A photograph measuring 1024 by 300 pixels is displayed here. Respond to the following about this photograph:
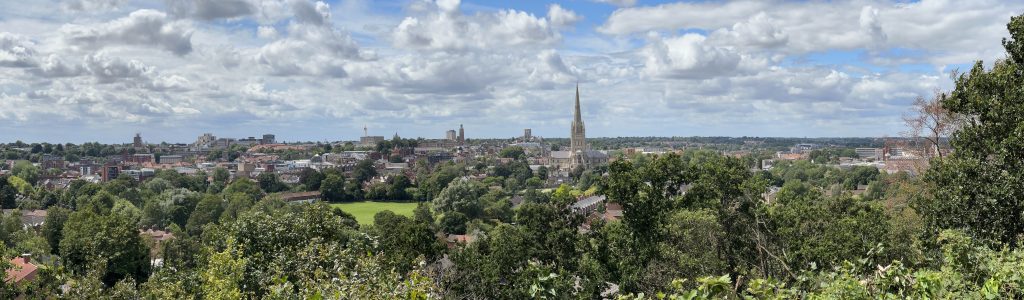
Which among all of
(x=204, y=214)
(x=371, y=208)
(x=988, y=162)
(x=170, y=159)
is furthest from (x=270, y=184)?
(x=988, y=162)

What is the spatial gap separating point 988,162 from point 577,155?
116650 millimetres

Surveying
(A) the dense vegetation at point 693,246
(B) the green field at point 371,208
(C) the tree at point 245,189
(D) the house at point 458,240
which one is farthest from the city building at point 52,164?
(A) the dense vegetation at point 693,246

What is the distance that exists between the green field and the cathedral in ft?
178

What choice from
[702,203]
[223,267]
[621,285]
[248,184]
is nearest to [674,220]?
[702,203]

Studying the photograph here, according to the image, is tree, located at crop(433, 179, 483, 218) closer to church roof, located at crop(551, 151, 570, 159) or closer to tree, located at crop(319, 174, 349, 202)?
tree, located at crop(319, 174, 349, 202)

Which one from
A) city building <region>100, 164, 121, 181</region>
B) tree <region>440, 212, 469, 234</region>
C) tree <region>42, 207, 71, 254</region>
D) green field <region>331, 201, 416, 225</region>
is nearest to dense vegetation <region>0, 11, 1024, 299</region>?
tree <region>42, 207, 71, 254</region>

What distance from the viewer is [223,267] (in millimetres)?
12117

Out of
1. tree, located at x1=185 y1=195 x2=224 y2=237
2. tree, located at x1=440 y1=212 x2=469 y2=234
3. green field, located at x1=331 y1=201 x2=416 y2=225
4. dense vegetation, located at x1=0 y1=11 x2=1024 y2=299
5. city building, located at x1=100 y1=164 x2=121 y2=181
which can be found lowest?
green field, located at x1=331 y1=201 x2=416 y2=225

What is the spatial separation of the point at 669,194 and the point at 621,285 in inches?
86.1

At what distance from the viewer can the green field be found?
63.2 metres

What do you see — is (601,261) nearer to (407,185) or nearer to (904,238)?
(904,238)

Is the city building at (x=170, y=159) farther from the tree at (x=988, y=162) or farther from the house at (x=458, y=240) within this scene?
the tree at (x=988, y=162)

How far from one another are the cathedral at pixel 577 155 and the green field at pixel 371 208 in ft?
178

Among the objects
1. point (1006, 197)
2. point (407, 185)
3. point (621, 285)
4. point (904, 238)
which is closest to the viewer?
point (1006, 197)
